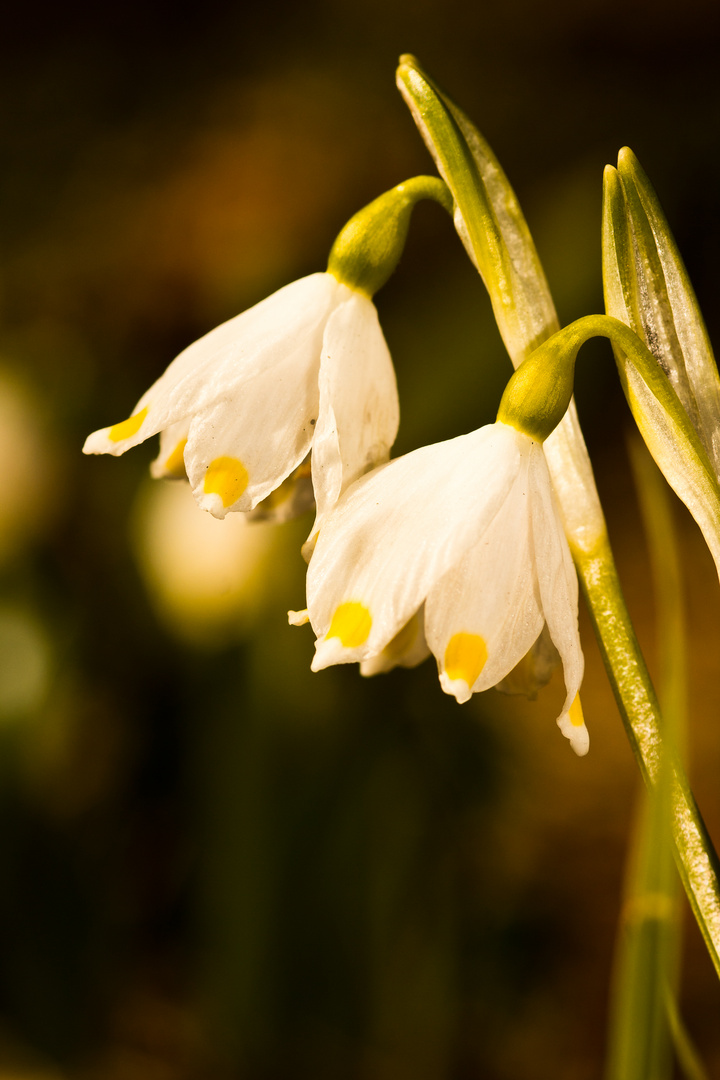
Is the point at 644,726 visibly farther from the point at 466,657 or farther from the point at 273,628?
the point at 273,628

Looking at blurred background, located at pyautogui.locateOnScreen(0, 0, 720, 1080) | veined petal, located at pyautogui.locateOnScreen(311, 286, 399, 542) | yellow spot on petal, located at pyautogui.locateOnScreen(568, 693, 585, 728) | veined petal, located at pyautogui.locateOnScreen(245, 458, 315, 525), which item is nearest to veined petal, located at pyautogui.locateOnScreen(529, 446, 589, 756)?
yellow spot on petal, located at pyautogui.locateOnScreen(568, 693, 585, 728)

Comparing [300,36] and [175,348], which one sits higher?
[300,36]

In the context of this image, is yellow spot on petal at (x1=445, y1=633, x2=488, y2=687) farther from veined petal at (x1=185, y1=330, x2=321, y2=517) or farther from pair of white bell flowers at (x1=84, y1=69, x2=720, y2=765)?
veined petal at (x1=185, y1=330, x2=321, y2=517)

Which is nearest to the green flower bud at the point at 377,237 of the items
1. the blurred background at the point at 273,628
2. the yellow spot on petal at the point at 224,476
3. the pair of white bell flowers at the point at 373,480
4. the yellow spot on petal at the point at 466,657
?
the pair of white bell flowers at the point at 373,480

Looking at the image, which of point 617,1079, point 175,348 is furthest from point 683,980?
point 175,348

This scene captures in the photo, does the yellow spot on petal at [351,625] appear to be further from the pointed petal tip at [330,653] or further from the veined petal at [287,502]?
the veined petal at [287,502]

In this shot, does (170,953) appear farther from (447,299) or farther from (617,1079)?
(617,1079)

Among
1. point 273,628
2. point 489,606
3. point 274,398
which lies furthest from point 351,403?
point 273,628
